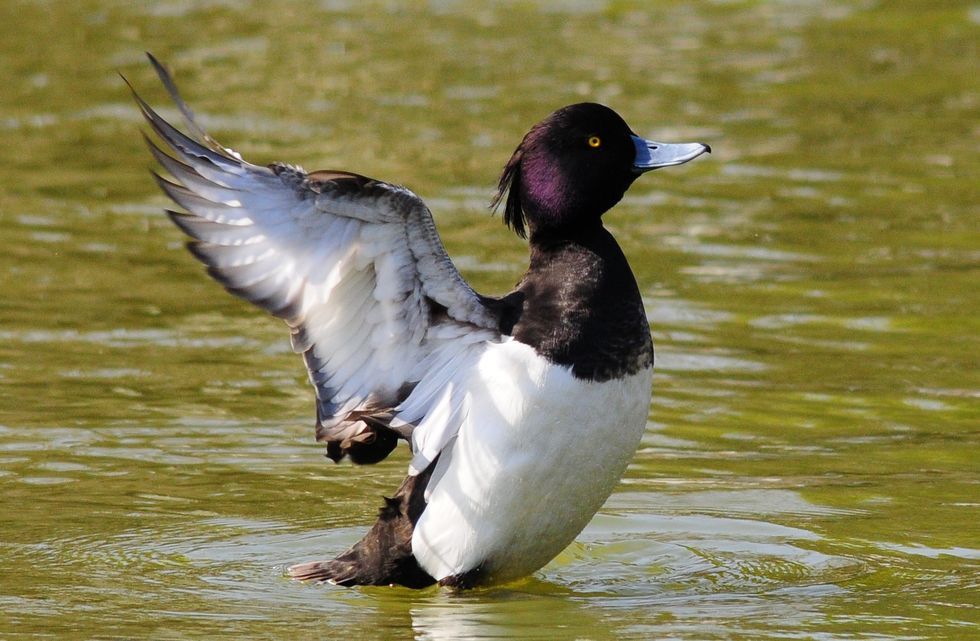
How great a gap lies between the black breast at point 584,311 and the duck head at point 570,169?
0.40 feet

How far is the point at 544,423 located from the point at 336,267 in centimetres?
96

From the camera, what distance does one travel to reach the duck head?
289 inches

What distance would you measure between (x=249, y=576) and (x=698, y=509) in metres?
2.13

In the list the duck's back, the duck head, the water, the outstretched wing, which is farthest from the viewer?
the duck head

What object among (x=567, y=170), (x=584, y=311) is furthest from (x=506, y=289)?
(x=584, y=311)

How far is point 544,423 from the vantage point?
22.6ft

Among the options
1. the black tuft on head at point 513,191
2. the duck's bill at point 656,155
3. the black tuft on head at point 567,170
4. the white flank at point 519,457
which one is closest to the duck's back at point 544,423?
the white flank at point 519,457

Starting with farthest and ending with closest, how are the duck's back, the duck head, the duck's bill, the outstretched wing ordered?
the duck's bill
the duck head
the duck's back
the outstretched wing

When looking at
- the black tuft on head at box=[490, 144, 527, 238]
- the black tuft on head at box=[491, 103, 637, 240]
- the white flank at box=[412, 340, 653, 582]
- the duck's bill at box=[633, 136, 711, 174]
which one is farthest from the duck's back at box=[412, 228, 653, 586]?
the duck's bill at box=[633, 136, 711, 174]

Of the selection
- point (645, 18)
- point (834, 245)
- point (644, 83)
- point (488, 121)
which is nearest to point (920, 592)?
point (834, 245)

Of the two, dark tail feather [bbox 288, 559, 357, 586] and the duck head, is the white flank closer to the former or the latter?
dark tail feather [bbox 288, 559, 357, 586]

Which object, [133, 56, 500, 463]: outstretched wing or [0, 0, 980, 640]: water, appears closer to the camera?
[133, 56, 500, 463]: outstretched wing

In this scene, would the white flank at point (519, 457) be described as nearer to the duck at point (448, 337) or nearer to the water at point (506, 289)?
the duck at point (448, 337)

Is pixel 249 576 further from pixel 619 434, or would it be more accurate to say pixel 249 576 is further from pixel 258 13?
pixel 258 13
